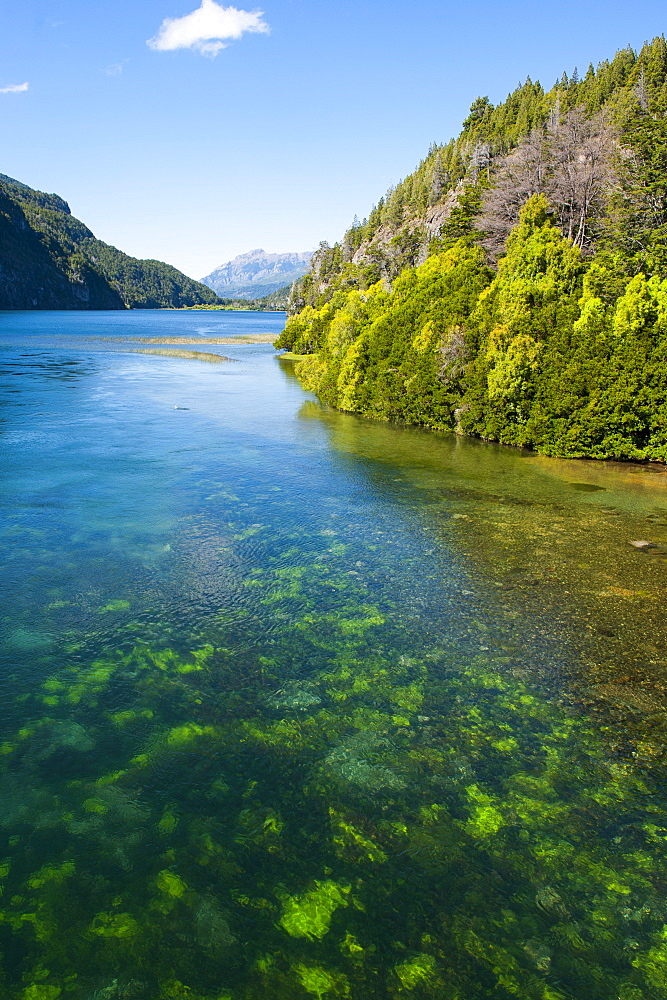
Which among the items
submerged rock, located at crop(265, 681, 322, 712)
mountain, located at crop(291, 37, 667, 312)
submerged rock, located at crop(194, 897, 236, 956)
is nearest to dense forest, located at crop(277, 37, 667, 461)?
mountain, located at crop(291, 37, 667, 312)

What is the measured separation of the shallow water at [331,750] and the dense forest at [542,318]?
36.8 feet

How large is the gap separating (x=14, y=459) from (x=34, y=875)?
31.1 m

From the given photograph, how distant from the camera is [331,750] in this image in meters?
12.4

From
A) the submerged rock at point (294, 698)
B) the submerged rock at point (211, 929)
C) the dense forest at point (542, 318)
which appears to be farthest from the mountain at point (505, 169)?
the submerged rock at point (211, 929)

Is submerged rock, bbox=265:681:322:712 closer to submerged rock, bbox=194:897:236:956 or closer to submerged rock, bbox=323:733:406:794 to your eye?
submerged rock, bbox=323:733:406:794

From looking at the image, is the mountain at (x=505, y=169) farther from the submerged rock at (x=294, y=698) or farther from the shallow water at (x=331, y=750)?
the submerged rock at (x=294, y=698)

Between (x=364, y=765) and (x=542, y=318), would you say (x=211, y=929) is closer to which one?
(x=364, y=765)

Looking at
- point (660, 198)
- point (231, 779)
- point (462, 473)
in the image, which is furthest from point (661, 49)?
point (231, 779)

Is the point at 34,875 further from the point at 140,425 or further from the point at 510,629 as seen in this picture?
the point at 140,425

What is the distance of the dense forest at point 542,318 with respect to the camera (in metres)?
36.7

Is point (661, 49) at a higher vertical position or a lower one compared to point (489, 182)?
higher

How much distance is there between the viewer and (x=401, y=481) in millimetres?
33312

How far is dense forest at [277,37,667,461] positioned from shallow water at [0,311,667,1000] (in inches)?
441

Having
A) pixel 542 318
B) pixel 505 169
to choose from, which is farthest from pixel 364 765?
pixel 505 169
